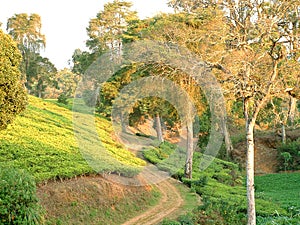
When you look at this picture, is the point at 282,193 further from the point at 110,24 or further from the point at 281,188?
the point at 110,24

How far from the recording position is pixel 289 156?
2842cm

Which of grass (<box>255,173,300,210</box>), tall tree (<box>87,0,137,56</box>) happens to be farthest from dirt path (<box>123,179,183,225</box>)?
tall tree (<box>87,0,137,56</box>)

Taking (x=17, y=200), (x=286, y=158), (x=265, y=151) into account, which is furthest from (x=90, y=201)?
(x=265, y=151)

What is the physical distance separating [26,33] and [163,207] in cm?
2924

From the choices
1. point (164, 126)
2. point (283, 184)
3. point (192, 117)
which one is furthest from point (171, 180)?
point (164, 126)

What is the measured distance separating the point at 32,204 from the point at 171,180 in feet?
37.9

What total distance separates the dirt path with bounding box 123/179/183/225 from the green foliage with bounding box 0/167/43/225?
13.7 ft

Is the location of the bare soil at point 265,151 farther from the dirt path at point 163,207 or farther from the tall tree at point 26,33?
the tall tree at point 26,33

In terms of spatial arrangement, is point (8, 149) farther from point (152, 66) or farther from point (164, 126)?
point (164, 126)

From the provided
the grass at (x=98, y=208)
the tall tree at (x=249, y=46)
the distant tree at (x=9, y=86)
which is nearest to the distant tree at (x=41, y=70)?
the distant tree at (x=9, y=86)

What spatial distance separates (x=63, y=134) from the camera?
1794 centimetres

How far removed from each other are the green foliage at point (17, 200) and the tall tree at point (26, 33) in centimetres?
3012

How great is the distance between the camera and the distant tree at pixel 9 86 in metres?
12.2

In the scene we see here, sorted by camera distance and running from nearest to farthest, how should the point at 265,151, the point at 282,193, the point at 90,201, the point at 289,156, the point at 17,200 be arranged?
1. the point at 17,200
2. the point at 90,201
3. the point at 282,193
4. the point at 289,156
5. the point at 265,151
